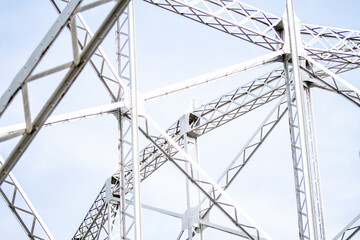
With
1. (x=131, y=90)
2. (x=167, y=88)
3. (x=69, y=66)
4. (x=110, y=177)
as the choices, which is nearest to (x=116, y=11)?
(x=69, y=66)

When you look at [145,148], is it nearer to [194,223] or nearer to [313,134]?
[194,223]

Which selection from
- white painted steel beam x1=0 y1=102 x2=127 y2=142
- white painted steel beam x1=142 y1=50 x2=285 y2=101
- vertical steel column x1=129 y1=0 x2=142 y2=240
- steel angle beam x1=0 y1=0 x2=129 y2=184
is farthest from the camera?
white painted steel beam x1=142 y1=50 x2=285 y2=101

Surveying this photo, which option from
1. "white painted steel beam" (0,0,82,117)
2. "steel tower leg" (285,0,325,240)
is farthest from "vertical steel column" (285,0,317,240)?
"white painted steel beam" (0,0,82,117)

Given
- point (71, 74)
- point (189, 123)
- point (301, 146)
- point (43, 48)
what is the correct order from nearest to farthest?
point (43, 48)
point (71, 74)
point (301, 146)
point (189, 123)

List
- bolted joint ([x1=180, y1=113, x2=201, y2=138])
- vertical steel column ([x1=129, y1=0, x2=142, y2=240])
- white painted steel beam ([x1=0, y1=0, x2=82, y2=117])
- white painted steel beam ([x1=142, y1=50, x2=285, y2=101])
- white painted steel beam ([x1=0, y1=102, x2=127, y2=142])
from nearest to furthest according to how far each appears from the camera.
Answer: white painted steel beam ([x1=0, y1=0, x2=82, y2=117]), vertical steel column ([x1=129, y1=0, x2=142, y2=240]), white painted steel beam ([x1=0, y1=102, x2=127, y2=142]), white painted steel beam ([x1=142, y1=50, x2=285, y2=101]), bolted joint ([x1=180, y1=113, x2=201, y2=138])

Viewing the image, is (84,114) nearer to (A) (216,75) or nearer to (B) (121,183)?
(B) (121,183)

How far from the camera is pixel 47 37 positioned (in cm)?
1266

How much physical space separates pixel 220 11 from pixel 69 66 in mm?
12203

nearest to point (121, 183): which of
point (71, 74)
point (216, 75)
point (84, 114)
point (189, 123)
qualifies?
point (84, 114)

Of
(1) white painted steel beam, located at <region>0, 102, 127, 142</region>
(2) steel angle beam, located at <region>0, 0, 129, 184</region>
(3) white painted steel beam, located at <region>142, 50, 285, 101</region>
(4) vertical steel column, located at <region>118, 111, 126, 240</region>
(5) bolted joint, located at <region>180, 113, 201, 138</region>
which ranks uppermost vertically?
(5) bolted joint, located at <region>180, 113, 201, 138</region>

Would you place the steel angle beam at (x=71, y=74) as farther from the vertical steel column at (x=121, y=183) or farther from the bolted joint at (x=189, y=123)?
the bolted joint at (x=189, y=123)

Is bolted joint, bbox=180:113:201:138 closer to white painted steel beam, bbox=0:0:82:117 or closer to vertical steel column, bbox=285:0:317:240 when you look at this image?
vertical steel column, bbox=285:0:317:240

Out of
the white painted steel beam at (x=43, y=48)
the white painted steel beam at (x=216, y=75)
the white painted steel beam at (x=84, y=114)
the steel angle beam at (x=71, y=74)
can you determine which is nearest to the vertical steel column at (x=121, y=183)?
the white painted steel beam at (x=84, y=114)

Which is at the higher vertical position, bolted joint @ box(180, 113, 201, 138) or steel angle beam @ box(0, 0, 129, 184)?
bolted joint @ box(180, 113, 201, 138)
